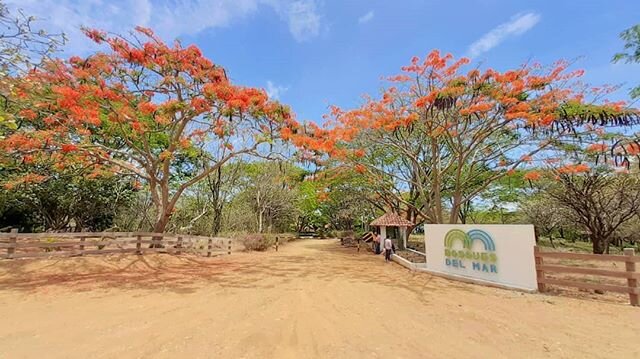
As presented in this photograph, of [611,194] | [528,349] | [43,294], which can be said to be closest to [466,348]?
[528,349]

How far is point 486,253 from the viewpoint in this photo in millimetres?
7676

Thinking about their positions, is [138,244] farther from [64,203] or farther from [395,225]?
[395,225]

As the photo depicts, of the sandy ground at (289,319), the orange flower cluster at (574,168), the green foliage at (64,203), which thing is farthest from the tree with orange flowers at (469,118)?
the green foliage at (64,203)

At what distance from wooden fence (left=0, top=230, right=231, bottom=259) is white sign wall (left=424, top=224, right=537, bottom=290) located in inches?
348

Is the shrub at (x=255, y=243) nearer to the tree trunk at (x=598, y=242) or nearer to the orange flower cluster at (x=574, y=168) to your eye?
the orange flower cluster at (x=574, y=168)

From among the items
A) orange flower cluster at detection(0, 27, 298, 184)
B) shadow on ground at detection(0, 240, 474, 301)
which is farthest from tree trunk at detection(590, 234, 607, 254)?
orange flower cluster at detection(0, 27, 298, 184)

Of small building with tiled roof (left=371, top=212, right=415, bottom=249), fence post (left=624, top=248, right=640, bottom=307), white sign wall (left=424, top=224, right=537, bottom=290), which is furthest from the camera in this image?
small building with tiled roof (left=371, top=212, right=415, bottom=249)

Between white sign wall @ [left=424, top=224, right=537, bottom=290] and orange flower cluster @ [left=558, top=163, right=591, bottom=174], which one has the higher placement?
orange flower cluster @ [left=558, top=163, right=591, bottom=174]

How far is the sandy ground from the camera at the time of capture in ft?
12.0

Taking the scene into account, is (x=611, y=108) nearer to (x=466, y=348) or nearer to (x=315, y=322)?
(x=466, y=348)

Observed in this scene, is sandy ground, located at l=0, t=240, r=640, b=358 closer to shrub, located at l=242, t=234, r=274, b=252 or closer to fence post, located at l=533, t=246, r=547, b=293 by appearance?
fence post, located at l=533, t=246, r=547, b=293

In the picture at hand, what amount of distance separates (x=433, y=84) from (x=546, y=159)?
4.75m

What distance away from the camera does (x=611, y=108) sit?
853cm

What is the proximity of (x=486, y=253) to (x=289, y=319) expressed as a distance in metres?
5.29
